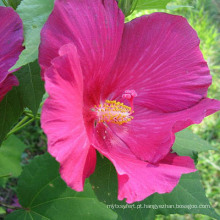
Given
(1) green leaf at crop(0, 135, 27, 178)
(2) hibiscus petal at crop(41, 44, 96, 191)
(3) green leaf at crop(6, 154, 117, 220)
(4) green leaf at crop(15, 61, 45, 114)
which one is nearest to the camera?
(2) hibiscus petal at crop(41, 44, 96, 191)

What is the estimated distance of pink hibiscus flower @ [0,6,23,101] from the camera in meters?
0.89

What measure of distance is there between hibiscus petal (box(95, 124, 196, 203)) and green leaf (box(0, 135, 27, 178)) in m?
0.82

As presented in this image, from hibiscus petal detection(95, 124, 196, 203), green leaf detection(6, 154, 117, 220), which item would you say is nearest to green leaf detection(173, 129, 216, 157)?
hibiscus petal detection(95, 124, 196, 203)

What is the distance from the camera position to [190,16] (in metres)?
3.74

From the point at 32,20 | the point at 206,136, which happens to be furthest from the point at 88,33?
the point at 206,136

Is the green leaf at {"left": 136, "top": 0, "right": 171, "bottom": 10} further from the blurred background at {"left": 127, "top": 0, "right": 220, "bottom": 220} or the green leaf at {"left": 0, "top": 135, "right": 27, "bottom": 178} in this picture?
the green leaf at {"left": 0, "top": 135, "right": 27, "bottom": 178}

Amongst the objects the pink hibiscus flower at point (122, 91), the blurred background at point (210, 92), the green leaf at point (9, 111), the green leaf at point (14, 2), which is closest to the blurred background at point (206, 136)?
the blurred background at point (210, 92)

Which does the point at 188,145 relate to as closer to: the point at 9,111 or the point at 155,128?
the point at 155,128

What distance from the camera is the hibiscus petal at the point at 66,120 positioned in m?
0.73

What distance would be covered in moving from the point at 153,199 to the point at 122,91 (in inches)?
15.6

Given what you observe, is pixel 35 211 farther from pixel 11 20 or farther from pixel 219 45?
pixel 219 45

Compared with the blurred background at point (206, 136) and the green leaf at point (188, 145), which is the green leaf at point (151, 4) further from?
the blurred background at point (206, 136)

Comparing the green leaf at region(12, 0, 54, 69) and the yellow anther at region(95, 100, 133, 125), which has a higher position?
the green leaf at region(12, 0, 54, 69)

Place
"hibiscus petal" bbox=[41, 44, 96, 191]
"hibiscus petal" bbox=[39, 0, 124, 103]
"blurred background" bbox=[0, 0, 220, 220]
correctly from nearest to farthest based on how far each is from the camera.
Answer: "hibiscus petal" bbox=[41, 44, 96, 191] → "hibiscus petal" bbox=[39, 0, 124, 103] → "blurred background" bbox=[0, 0, 220, 220]
